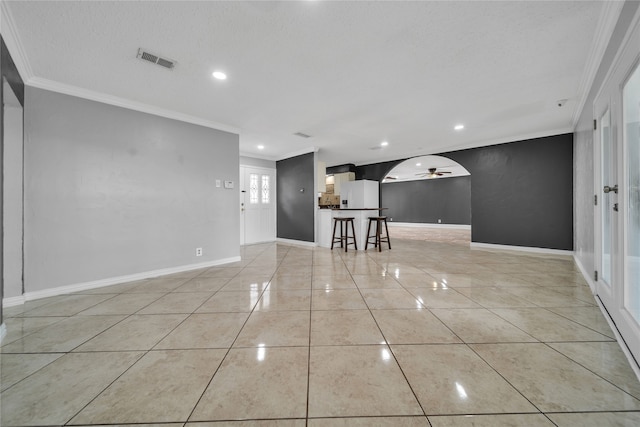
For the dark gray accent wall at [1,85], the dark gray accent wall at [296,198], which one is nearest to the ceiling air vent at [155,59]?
the dark gray accent wall at [1,85]

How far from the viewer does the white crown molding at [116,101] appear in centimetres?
279

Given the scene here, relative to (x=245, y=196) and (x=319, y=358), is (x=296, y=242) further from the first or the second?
(x=319, y=358)

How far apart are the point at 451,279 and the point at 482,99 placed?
2592mm

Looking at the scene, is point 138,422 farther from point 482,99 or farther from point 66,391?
point 482,99

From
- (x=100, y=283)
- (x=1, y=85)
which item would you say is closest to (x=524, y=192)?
(x=100, y=283)

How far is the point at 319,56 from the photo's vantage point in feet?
7.89

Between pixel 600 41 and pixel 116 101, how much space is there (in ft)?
17.7

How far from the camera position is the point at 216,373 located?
4.69 feet

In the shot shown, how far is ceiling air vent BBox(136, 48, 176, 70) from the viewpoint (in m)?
2.36

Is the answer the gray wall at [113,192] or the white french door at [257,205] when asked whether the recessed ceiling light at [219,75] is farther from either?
the white french door at [257,205]

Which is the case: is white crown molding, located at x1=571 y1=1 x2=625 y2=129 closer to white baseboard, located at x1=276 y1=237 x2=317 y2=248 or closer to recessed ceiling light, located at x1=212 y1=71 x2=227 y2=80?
recessed ceiling light, located at x1=212 y1=71 x2=227 y2=80

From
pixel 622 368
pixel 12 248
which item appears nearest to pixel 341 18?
pixel 622 368

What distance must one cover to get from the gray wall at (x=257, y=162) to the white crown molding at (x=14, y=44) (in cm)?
400

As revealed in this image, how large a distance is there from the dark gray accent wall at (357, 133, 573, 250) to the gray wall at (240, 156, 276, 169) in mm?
5139
